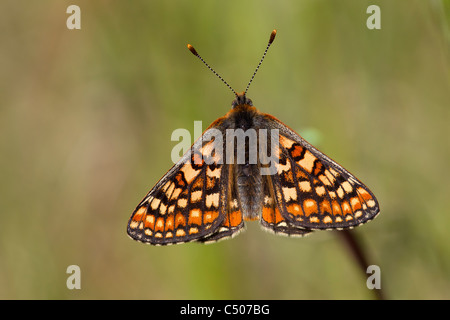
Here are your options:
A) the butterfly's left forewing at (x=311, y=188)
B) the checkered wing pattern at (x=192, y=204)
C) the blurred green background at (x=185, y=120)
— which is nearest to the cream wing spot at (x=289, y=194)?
the butterfly's left forewing at (x=311, y=188)

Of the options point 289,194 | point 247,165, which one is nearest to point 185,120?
point 247,165

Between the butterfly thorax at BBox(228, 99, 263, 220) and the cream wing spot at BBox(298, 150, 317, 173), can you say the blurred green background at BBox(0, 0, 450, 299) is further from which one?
the cream wing spot at BBox(298, 150, 317, 173)

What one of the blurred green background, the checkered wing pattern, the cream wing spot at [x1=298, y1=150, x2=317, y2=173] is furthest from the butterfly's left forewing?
the blurred green background

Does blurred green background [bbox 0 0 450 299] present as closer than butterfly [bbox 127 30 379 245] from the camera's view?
No

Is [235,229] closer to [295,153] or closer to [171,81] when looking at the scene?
[295,153]

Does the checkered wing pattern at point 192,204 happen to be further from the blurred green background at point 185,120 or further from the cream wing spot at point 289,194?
the blurred green background at point 185,120

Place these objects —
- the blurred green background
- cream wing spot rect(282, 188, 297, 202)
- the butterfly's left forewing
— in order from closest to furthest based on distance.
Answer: the butterfly's left forewing < cream wing spot rect(282, 188, 297, 202) < the blurred green background

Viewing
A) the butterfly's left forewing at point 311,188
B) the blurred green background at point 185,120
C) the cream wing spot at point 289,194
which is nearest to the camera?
the butterfly's left forewing at point 311,188

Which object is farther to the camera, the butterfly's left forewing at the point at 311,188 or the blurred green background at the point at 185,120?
the blurred green background at the point at 185,120
